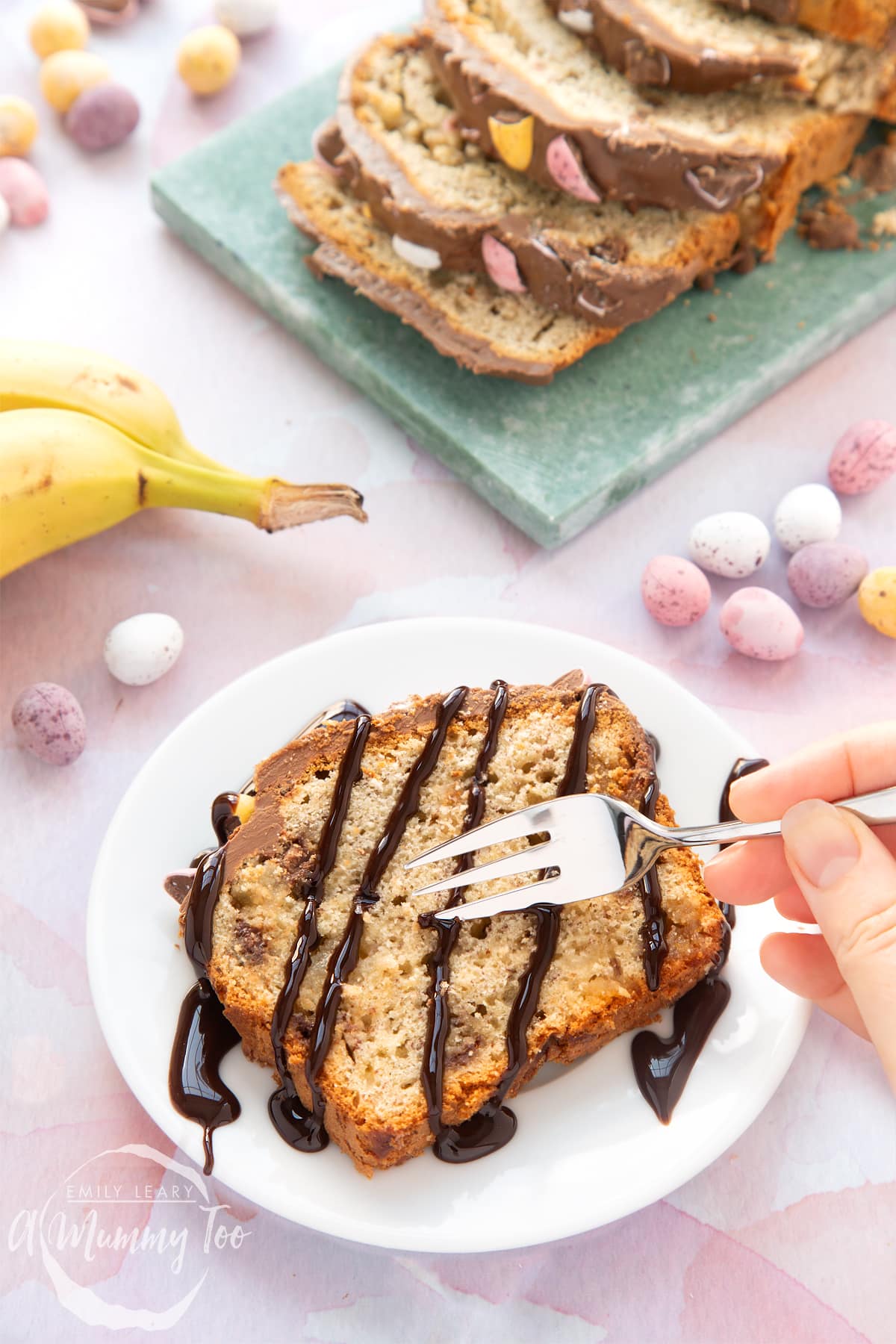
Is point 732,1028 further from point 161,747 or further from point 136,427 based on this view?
point 136,427

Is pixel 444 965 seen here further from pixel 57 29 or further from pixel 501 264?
pixel 57 29

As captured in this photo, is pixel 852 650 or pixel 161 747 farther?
pixel 852 650

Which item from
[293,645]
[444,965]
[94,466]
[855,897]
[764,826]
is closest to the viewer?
[855,897]

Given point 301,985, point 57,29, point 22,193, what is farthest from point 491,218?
point 301,985

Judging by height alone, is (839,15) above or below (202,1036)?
above

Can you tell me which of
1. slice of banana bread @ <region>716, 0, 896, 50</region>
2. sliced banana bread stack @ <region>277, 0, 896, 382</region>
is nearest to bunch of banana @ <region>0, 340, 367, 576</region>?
sliced banana bread stack @ <region>277, 0, 896, 382</region>

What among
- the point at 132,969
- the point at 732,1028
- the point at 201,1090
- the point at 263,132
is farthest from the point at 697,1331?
the point at 263,132
